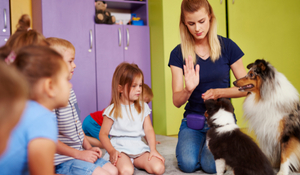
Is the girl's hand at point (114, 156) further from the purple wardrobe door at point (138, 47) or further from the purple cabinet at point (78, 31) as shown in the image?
the purple wardrobe door at point (138, 47)

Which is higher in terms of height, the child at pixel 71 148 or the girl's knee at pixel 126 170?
the child at pixel 71 148

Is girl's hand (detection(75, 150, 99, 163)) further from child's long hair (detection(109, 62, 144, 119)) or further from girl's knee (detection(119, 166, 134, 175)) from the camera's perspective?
child's long hair (detection(109, 62, 144, 119))

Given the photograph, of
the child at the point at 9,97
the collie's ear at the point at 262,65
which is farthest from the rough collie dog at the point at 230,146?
the child at the point at 9,97

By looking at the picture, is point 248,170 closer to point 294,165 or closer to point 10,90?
point 294,165

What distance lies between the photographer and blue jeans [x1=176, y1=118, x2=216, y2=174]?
177 centimetres

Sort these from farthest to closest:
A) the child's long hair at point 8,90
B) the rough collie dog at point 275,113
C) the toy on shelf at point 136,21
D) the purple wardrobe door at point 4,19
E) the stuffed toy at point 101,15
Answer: the toy on shelf at point 136,21 → the stuffed toy at point 101,15 → the purple wardrobe door at point 4,19 → the rough collie dog at point 275,113 → the child's long hair at point 8,90

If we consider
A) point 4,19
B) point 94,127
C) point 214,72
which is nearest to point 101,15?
point 4,19

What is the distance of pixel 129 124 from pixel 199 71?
0.72 meters

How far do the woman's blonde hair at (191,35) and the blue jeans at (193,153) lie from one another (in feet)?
2.01

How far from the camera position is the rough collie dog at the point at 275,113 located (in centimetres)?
159

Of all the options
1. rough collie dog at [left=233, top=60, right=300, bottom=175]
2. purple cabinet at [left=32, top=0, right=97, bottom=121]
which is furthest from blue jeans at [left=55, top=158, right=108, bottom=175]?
purple cabinet at [left=32, top=0, right=97, bottom=121]

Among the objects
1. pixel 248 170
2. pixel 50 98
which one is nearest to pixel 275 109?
pixel 248 170

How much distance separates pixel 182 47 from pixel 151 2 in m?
1.76

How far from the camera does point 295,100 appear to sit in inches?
64.2
